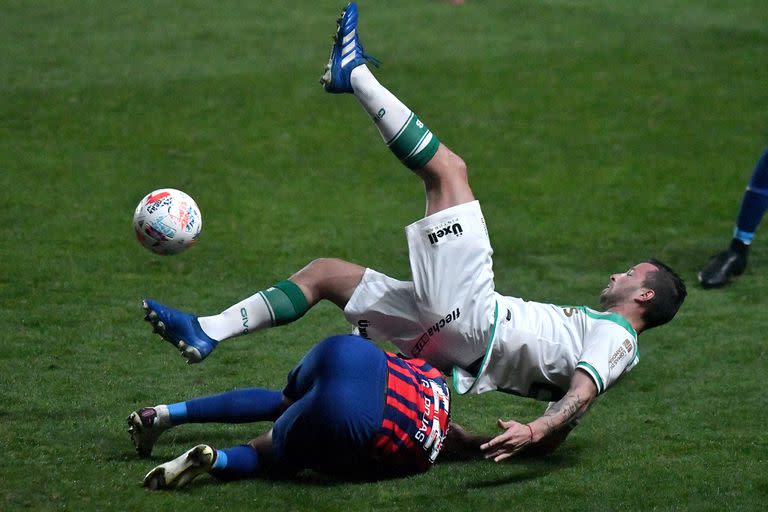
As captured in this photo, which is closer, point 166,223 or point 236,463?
point 236,463

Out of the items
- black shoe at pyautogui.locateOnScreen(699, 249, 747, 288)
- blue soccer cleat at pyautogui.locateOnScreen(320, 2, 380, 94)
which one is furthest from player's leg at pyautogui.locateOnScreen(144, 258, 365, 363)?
black shoe at pyautogui.locateOnScreen(699, 249, 747, 288)

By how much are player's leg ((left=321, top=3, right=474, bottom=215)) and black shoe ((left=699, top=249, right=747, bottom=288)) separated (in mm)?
2940

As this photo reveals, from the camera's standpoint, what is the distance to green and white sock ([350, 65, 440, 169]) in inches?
170

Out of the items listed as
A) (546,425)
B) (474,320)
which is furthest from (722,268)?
(546,425)

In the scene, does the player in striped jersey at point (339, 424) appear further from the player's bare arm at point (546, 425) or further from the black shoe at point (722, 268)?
the black shoe at point (722, 268)

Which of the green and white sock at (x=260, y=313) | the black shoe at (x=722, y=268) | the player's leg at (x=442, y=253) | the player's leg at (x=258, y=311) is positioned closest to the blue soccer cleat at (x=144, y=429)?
the player's leg at (x=258, y=311)

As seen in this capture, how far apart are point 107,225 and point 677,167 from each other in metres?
4.47

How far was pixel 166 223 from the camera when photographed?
4.43 m

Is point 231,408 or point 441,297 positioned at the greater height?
point 441,297

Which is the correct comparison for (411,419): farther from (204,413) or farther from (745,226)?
(745,226)

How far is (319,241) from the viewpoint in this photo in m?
7.33

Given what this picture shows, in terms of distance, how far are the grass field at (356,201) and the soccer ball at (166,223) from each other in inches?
25.9

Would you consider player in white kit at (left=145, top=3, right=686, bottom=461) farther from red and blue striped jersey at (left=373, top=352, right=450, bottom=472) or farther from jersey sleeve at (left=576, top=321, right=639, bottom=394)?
red and blue striped jersey at (left=373, top=352, right=450, bottom=472)

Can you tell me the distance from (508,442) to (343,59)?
173 cm
